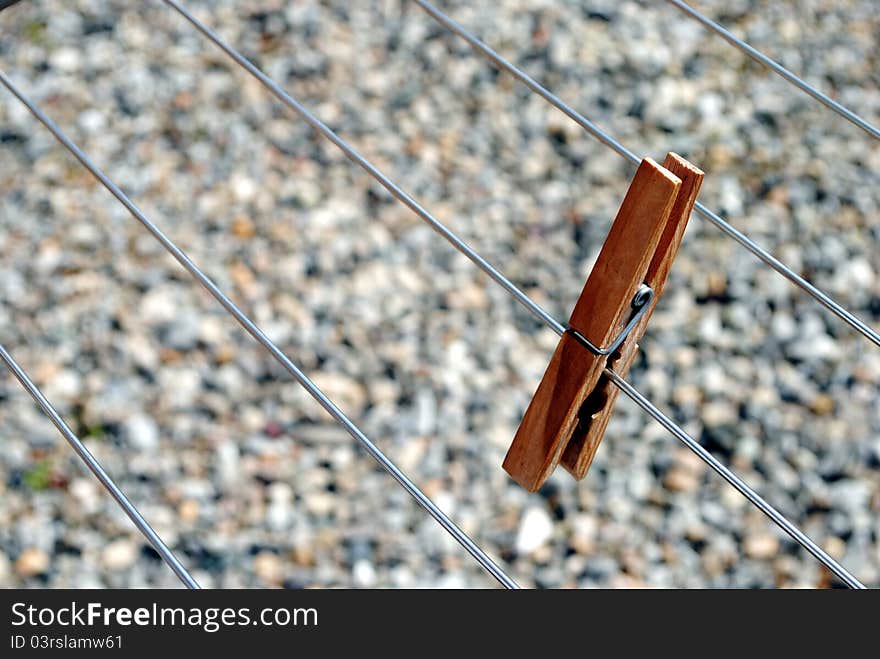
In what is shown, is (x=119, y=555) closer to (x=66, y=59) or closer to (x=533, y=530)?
(x=533, y=530)

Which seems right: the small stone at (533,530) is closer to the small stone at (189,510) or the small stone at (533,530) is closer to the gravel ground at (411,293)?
the gravel ground at (411,293)

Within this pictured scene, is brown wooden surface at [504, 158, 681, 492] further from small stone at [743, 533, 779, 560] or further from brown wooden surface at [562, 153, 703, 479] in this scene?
small stone at [743, 533, 779, 560]

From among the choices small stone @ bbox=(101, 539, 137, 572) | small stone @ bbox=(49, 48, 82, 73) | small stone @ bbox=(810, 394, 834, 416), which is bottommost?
small stone @ bbox=(101, 539, 137, 572)

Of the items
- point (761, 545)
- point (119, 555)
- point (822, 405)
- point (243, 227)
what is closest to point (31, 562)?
point (119, 555)

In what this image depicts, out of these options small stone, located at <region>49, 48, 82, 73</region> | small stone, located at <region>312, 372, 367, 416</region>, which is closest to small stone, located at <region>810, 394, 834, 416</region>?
small stone, located at <region>312, 372, 367, 416</region>
